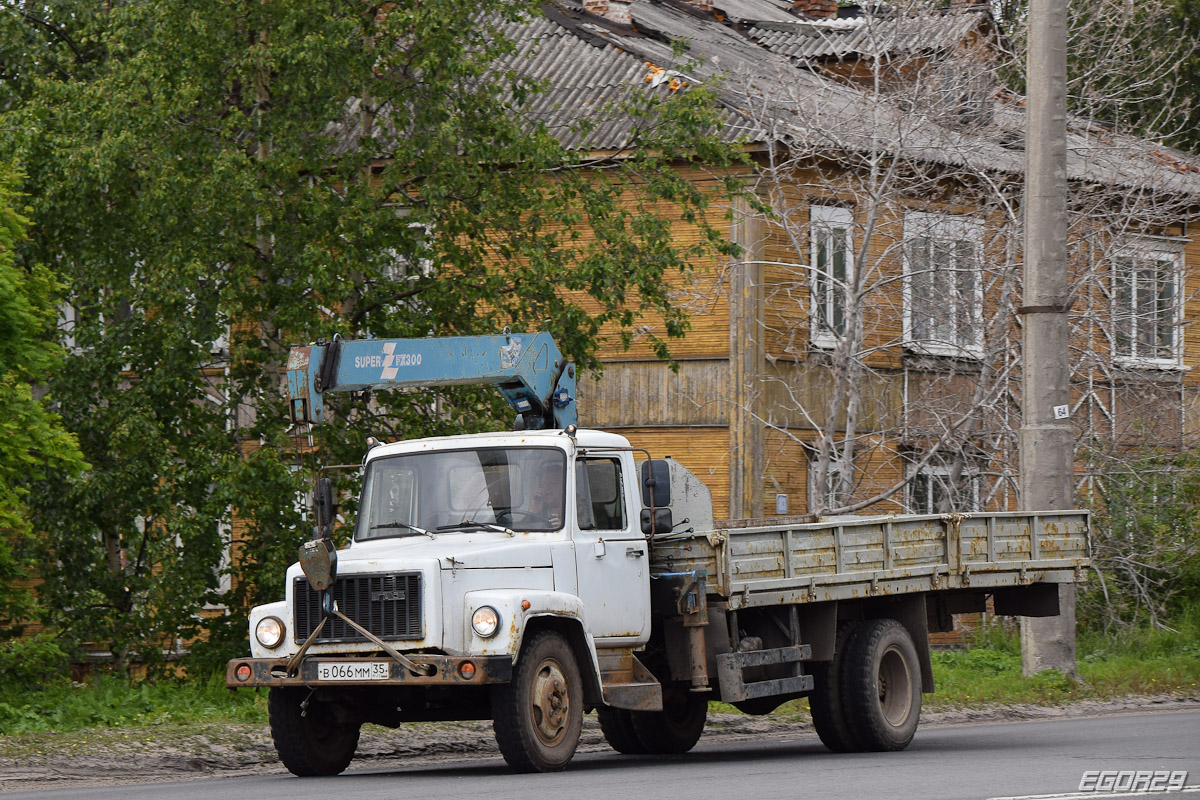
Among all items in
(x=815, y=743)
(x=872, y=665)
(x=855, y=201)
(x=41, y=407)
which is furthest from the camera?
(x=855, y=201)

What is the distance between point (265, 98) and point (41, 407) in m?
4.24

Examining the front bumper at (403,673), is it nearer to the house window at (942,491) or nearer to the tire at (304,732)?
the tire at (304,732)

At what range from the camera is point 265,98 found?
19031 mm

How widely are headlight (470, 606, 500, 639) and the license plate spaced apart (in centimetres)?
59

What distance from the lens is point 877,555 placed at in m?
13.8

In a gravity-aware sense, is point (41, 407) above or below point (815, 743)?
above

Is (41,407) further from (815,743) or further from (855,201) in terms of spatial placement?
(855,201)

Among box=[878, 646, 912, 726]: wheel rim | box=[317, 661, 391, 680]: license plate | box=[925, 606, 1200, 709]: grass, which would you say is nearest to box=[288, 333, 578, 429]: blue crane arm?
box=[317, 661, 391, 680]: license plate

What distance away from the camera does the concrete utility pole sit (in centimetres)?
1828

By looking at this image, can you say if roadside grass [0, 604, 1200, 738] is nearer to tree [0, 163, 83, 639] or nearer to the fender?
tree [0, 163, 83, 639]

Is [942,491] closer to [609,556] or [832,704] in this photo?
[832,704]

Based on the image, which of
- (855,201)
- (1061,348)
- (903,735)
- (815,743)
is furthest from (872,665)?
(855,201)

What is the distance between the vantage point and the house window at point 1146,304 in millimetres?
23984

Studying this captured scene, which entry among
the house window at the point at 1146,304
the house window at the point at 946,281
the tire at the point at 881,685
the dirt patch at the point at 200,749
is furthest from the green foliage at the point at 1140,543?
the tire at the point at 881,685
